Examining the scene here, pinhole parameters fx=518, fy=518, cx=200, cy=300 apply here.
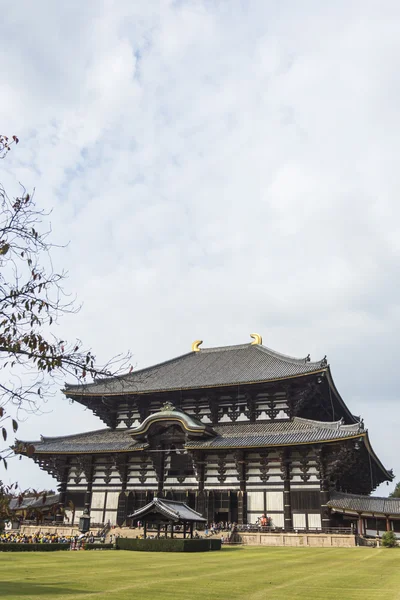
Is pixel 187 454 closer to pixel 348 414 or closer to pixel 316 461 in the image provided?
pixel 316 461

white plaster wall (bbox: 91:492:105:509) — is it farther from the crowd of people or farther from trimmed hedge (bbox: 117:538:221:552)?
trimmed hedge (bbox: 117:538:221:552)

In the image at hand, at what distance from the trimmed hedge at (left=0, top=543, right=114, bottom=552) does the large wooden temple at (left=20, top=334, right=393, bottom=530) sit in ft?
12.9

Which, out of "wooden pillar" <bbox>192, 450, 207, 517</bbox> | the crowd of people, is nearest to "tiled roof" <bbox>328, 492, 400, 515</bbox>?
"wooden pillar" <bbox>192, 450, 207, 517</bbox>

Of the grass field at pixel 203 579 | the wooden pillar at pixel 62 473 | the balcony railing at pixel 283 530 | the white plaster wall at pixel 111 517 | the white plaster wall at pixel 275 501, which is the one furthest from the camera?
the wooden pillar at pixel 62 473

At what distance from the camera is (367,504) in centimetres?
3678

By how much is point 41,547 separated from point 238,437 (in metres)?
17.2

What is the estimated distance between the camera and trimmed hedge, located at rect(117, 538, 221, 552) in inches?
1105

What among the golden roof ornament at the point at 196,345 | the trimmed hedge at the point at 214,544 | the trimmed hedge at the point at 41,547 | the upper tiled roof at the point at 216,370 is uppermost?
the golden roof ornament at the point at 196,345

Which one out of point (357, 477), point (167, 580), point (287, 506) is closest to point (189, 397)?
point (287, 506)

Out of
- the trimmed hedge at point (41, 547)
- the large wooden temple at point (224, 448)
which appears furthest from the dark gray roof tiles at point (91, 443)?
the trimmed hedge at point (41, 547)

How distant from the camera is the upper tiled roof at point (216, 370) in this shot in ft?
145

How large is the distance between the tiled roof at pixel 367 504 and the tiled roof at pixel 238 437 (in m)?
4.73

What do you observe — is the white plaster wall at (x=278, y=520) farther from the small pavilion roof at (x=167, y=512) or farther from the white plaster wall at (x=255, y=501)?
the small pavilion roof at (x=167, y=512)

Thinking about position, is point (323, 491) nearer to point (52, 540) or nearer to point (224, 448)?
point (224, 448)
